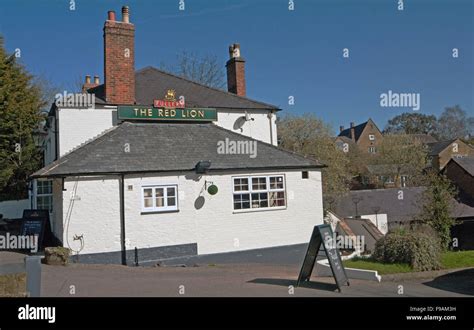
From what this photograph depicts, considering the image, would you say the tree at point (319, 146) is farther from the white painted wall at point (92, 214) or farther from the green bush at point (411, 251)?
the white painted wall at point (92, 214)

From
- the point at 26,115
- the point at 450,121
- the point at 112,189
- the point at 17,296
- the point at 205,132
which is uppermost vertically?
the point at 450,121

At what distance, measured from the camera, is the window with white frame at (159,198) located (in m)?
13.2

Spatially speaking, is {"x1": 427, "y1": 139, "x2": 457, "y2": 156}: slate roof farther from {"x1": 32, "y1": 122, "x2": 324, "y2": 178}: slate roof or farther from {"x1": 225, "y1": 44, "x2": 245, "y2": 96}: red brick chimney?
{"x1": 32, "y1": 122, "x2": 324, "y2": 178}: slate roof

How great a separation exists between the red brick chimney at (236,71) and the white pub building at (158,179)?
3.27m

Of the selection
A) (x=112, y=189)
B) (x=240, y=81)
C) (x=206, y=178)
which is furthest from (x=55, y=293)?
(x=240, y=81)

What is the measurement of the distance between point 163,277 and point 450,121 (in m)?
64.6

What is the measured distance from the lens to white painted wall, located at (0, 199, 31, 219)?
76.5 ft

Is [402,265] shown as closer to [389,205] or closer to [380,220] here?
[380,220]

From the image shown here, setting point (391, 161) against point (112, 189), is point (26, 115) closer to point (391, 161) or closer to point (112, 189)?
point (112, 189)

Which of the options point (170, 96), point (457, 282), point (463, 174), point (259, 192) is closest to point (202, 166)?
point (259, 192)

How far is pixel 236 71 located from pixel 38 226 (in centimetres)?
1181

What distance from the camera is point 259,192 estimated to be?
48.2 feet

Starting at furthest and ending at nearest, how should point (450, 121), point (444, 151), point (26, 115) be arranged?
1. point (450, 121)
2. point (444, 151)
3. point (26, 115)

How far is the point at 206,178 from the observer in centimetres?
1392
